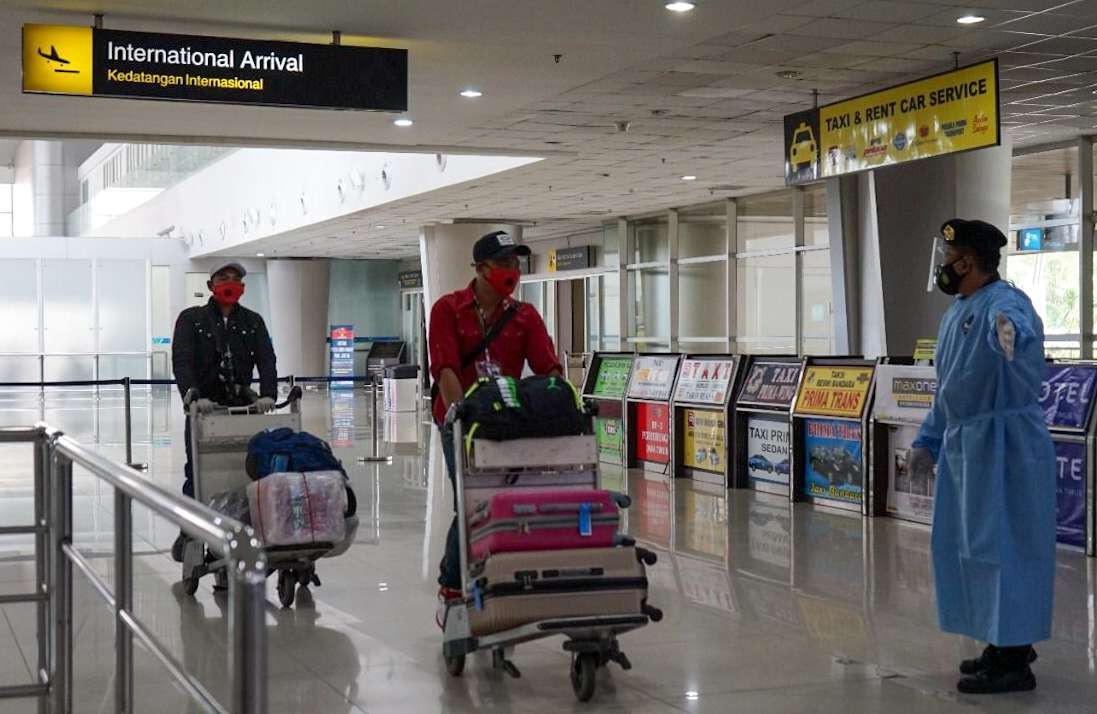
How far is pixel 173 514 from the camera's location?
256 centimetres

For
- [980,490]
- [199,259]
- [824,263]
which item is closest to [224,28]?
[980,490]

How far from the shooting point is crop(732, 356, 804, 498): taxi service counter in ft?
40.8

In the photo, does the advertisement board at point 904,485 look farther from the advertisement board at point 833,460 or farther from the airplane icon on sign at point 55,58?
the airplane icon on sign at point 55,58

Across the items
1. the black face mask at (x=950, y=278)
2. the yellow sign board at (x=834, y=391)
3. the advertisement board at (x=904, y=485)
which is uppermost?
the black face mask at (x=950, y=278)

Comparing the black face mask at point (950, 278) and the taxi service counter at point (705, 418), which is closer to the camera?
the black face mask at point (950, 278)

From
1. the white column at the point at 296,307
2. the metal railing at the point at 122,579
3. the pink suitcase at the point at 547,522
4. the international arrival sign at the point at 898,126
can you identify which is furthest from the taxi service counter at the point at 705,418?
the white column at the point at 296,307

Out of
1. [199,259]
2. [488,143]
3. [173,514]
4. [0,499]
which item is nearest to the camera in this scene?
[173,514]

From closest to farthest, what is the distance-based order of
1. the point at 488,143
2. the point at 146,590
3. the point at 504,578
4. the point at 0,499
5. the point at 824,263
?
the point at 504,578, the point at 146,590, the point at 0,499, the point at 488,143, the point at 824,263

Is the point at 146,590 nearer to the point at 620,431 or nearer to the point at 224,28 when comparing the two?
the point at 224,28

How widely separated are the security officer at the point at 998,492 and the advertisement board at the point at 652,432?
8612mm

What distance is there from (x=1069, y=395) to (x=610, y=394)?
22.3 feet

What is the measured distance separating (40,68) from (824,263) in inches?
620

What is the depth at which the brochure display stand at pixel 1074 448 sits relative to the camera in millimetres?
9000

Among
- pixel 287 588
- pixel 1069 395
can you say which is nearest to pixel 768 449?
pixel 1069 395
